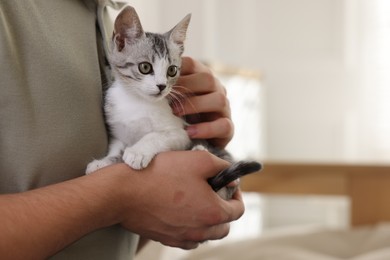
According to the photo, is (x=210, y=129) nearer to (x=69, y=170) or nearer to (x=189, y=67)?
(x=189, y=67)

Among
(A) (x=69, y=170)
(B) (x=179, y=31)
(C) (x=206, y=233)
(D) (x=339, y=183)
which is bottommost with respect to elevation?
(D) (x=339, y=183)

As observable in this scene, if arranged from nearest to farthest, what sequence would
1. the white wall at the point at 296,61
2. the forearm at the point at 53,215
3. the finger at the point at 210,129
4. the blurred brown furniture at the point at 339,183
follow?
the forearm at the point at 53,215
the finger at the point at 210,129
the blurred brown furniture at the point at 339,183
the white wall at the point at 296,61

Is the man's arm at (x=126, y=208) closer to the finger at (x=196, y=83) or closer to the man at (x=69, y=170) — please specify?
the man at (x=69, y=170)

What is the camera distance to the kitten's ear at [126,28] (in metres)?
0.60

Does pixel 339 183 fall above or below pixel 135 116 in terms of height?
below

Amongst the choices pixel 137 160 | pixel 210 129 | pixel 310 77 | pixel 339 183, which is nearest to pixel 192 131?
pixel 210 129

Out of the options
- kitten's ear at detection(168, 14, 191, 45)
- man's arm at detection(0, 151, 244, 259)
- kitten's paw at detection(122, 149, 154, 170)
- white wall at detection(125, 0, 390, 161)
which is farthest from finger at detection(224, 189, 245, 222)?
white wall at detection(125, 0, 390, 161)

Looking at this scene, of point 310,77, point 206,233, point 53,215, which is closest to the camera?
point 53,215

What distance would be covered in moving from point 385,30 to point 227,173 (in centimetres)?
192

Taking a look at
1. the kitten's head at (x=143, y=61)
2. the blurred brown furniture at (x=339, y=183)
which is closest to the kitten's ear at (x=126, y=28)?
the kitten's head at (x=143, y=61)

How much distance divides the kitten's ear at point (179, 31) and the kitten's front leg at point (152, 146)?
0.13 m

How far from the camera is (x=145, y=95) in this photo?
650 mm

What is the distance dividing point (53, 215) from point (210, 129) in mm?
253

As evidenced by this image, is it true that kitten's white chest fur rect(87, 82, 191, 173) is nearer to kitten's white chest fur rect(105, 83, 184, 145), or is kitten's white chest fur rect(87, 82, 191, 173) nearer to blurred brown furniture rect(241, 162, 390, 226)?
kitten's white chest fur rect(105, 83, 184, 145)
